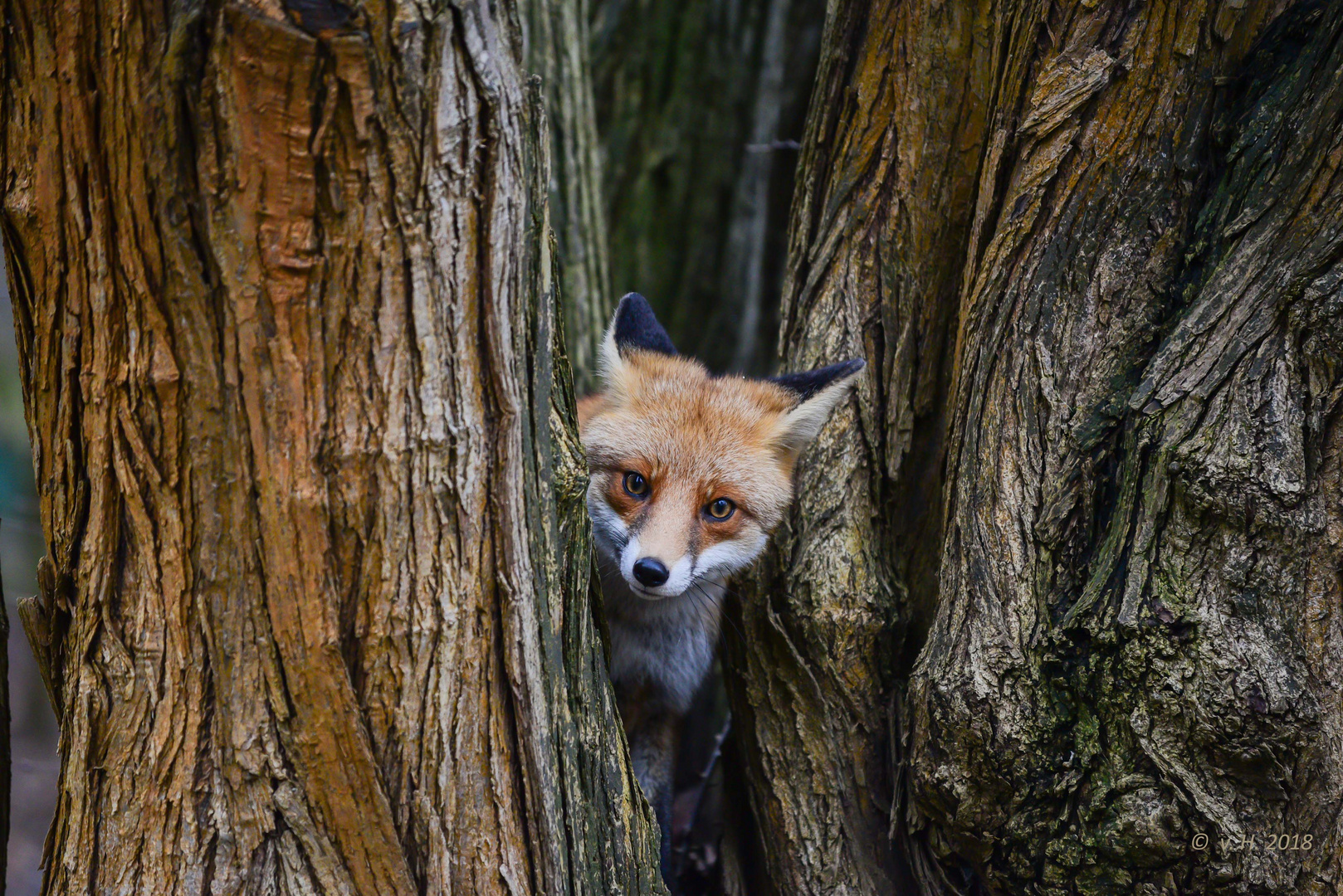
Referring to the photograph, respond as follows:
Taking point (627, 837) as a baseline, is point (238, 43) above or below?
above

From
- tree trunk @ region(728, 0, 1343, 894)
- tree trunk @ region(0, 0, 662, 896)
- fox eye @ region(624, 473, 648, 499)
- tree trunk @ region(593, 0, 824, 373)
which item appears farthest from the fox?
tree trunk @ region(593, 0, 824, 373)

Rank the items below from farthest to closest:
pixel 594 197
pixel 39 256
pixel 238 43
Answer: pixel 594 197
pixel 39 256
pixel 238 43

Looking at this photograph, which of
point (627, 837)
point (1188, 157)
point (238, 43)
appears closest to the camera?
point (238, 43)

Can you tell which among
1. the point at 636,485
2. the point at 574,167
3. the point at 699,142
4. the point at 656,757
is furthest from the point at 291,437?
the point at 699,142

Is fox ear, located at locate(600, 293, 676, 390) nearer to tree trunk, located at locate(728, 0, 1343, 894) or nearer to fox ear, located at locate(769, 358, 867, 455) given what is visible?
fox ear, located at locate(769, 358, 867, 455)

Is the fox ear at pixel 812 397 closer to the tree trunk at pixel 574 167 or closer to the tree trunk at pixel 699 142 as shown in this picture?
the tree trunk at pixel 574 167

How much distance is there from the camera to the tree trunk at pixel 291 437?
72.1 inches

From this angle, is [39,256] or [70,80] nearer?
[70,80]

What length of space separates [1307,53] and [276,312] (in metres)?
2.84

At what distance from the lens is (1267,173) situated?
259cm

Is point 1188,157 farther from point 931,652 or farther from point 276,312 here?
point 276,312

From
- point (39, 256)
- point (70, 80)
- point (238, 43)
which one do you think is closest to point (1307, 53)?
point (238, 43)

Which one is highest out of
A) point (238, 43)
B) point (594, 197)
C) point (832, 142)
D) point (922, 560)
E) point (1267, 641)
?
point (238, 43)

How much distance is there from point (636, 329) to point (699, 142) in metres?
3.08
